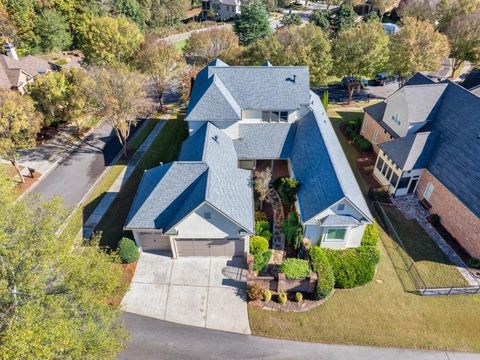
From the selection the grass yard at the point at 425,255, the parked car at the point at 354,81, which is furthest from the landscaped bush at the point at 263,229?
the parked car at the point at 354,81

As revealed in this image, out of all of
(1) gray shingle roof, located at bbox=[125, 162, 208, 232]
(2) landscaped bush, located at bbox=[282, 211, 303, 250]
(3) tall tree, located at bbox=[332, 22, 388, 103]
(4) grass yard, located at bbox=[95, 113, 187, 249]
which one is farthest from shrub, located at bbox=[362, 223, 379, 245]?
(3) tall tree, located at bbox=[332, 22, 388, 103]

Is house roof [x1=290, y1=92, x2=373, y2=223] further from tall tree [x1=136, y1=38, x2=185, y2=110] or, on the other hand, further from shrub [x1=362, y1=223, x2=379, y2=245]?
tall tree [x1=136, y1=38, x2=185, y2=110]

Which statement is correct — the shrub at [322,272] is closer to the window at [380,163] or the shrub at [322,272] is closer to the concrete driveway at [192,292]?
the concrete driveway at [192,292]

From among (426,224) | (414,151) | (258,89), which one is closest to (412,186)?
(414,151)

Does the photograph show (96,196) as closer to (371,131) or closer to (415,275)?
(415,275)

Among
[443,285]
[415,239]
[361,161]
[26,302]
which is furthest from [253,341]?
[361,161]
